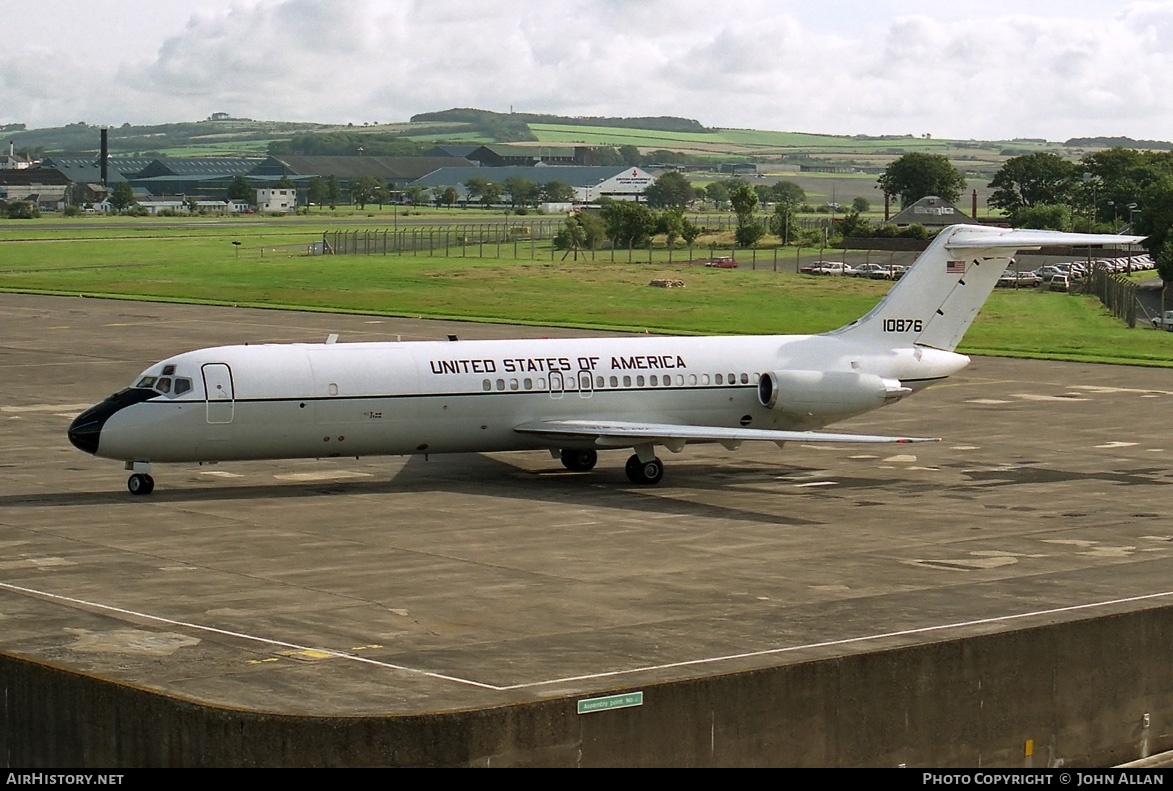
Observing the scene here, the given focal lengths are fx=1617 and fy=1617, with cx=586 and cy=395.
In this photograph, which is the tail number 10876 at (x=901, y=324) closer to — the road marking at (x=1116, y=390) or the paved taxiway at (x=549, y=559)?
the paved taxiway at (x=549, y=559)

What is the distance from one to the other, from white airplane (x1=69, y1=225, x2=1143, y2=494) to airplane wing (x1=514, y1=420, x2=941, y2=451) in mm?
45

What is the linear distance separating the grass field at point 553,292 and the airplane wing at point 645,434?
106 ft

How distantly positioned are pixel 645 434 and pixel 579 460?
3500mm

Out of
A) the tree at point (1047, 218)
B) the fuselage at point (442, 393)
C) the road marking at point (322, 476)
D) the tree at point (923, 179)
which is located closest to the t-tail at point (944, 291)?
the fuselage at point (442, 393)

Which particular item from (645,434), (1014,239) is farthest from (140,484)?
(1014,239)

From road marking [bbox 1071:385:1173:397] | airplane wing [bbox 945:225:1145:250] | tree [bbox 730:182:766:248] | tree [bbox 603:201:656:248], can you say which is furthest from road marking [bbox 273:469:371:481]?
tree [bbox 730:182:766:248]

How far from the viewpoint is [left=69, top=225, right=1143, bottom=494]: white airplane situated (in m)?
34.1

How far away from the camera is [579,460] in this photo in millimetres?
39000

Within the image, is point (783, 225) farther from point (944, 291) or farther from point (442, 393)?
point (442, 393)

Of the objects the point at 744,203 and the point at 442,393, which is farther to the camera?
the point at 744,203

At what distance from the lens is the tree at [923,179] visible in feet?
618

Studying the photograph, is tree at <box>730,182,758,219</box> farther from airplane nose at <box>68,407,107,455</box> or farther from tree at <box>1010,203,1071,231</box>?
airplane nose at <box>68,407,107,455</box>

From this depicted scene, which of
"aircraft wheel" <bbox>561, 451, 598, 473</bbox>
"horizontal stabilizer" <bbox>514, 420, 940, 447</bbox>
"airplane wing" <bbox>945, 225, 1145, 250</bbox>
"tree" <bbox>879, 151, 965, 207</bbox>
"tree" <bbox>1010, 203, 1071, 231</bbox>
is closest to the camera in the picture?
"horizontal stabilizer" <bbox>514, 420, 940, 447</bbox>
